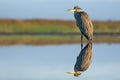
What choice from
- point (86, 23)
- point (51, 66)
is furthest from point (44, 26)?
point (51, 66)

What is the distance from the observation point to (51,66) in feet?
39.1

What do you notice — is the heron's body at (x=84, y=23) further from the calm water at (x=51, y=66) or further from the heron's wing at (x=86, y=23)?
the calm water at (x=51, y=66)

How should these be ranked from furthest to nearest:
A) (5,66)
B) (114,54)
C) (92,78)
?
1. (114,54)
2. (5,66)
3. (92,78)

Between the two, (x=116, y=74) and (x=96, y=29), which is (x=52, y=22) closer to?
(x=96, y=29)

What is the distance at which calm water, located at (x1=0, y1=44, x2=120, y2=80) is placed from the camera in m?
10.4

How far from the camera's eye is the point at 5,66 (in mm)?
11734

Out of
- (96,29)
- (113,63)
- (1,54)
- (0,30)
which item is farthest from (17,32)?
(113,63)

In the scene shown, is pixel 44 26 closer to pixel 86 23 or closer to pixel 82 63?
pixel 86 23

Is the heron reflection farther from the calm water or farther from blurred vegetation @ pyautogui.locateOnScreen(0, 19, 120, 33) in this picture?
blurred vegetation @ pyautogui.locateOnScreen(0, 19, 120, 33)

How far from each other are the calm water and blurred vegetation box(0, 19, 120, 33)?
51.5ft

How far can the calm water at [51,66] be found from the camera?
1035cm

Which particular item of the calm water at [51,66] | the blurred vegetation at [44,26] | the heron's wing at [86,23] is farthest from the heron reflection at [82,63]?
the blurred vegetation at [44,26]

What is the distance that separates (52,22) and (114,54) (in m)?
18.0

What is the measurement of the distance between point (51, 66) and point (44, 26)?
19489mm
